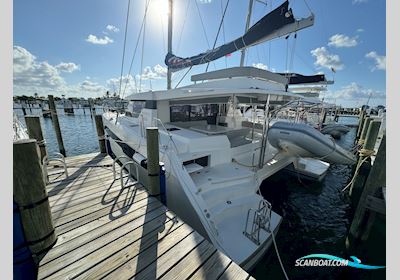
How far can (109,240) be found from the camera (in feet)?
7.36

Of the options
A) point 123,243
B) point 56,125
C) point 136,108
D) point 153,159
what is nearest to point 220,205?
point 153,159

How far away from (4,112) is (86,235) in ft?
5.73

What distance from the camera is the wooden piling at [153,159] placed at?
322cm

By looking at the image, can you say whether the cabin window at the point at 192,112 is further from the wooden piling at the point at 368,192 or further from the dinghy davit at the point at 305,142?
the wooden piling at the point at 368,192

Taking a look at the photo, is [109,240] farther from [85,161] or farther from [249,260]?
[85,161]

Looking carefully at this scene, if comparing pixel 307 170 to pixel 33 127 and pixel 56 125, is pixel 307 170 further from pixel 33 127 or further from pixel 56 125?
pixel 56 125

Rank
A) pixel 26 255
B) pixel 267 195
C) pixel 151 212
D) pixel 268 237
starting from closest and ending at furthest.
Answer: pixel 26 255 → pixel 151 212 → pixel 268 237 → pixel 267 195

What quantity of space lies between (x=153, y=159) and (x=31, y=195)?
67.3 inches

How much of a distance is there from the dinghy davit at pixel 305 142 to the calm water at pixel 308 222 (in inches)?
66.7

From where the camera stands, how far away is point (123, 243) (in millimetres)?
2209

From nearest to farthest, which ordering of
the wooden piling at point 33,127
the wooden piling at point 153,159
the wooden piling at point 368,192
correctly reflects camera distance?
the wooden piling at point 153,159, the wooden piling at point 368,192, the wooden piling at point 33,127

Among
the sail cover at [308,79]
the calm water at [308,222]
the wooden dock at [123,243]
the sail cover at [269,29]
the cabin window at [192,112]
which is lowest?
the calm water at [308,222]

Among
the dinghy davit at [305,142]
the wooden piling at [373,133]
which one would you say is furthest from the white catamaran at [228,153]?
the wooden piling at [373,133]

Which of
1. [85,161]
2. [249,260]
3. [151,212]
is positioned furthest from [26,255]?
[85,161]
